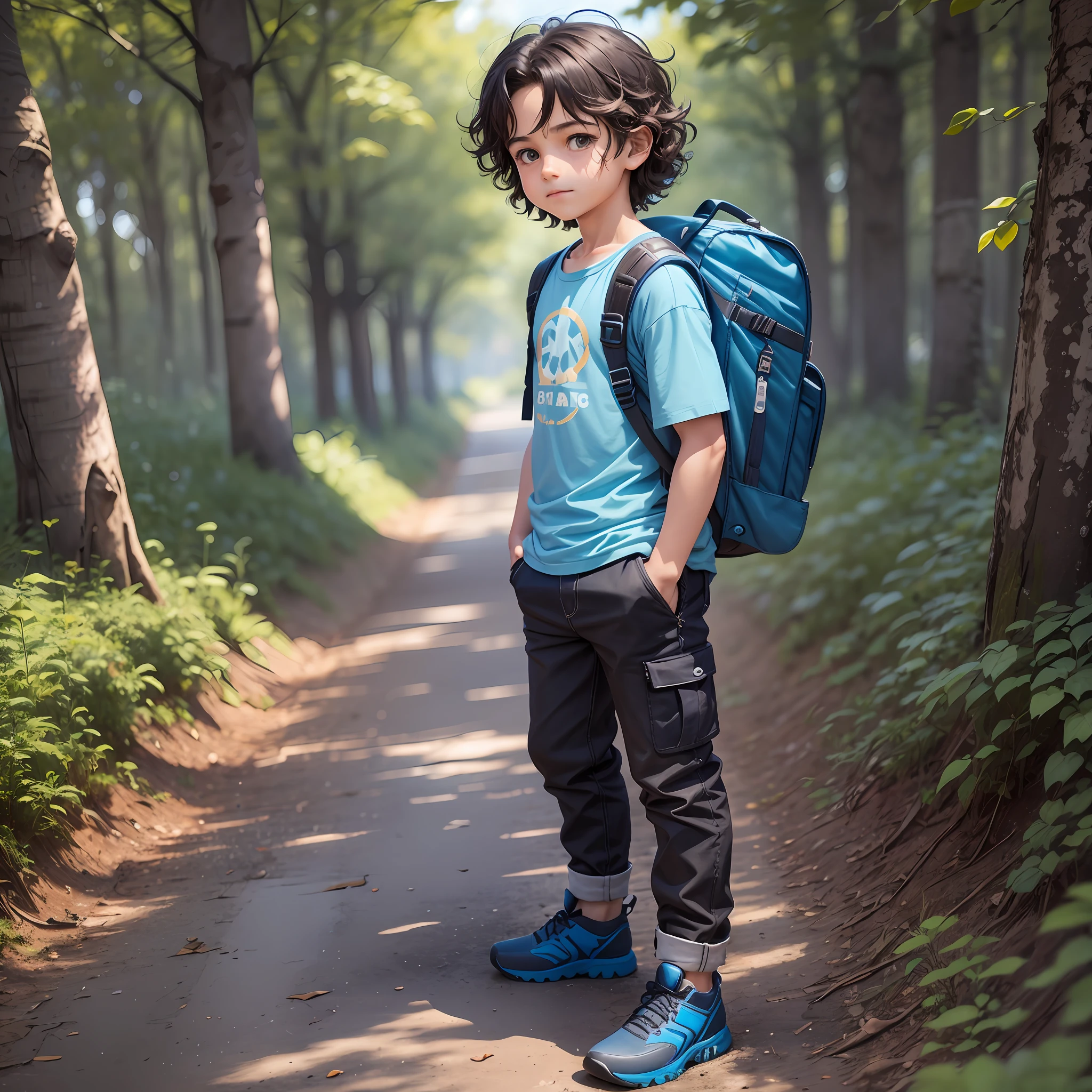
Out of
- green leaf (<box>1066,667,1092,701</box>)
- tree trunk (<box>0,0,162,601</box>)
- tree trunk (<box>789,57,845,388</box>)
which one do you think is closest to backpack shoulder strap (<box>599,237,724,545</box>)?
green leaf (<box>1066,667,1092,701</box>)

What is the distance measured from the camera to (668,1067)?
103 inches

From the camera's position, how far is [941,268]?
30.1 feet

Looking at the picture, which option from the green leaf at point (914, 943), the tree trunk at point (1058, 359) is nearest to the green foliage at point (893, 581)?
the tree trunk at point (1058, 359)

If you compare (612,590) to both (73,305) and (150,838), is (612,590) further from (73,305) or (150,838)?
(73,305)

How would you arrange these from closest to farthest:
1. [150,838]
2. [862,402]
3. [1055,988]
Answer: [1055,988], [150,838], [862,402]

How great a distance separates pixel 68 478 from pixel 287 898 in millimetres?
2823

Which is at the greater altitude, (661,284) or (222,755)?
(661,284)

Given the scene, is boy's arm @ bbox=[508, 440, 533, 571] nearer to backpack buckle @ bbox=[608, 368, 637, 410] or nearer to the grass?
backpack buckle @ bbox=[608, 368, 637, 410]

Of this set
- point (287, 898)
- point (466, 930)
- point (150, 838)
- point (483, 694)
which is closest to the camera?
point (466, 930)

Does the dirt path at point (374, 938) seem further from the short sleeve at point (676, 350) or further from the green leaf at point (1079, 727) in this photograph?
the short sleeve at point (676, 350)

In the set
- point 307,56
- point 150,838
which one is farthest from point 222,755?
point 307,56

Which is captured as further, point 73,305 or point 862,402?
point 862,402

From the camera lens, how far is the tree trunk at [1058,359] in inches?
114

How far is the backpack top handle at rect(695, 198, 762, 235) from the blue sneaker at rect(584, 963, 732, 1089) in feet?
6.62
